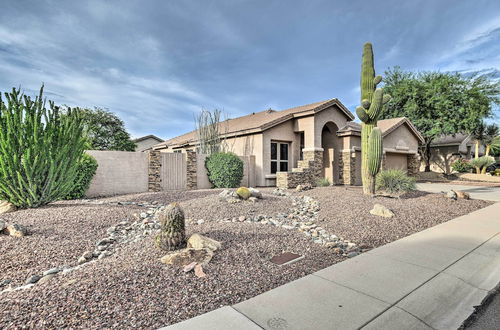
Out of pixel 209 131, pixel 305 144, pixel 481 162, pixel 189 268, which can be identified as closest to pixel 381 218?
pixel 189 268

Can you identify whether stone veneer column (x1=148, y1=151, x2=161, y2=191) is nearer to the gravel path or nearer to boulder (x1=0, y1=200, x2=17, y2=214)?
boulder (x1=0, y1=200, x2=17, y2=214)

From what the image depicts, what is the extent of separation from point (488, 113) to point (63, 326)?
98.6 feet

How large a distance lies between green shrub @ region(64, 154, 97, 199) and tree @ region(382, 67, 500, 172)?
967 inches

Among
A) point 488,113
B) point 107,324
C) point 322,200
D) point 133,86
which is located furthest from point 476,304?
point 488,113

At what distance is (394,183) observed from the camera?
10117mm

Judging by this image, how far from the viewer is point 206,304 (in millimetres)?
2646

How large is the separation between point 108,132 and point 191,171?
19.5 meters

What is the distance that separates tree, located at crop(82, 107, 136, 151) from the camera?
26.4 metres

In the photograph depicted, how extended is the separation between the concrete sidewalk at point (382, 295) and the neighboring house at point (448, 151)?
30213 mm

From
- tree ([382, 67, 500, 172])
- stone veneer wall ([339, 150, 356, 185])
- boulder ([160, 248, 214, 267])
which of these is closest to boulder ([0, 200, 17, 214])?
boulder ([160, 248, 214, 267])

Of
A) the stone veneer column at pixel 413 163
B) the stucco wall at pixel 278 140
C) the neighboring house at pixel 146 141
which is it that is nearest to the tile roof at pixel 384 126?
the stone veneer column at pixel 413 163

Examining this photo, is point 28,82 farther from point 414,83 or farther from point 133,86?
point 414,83

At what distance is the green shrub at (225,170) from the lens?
12609 mm

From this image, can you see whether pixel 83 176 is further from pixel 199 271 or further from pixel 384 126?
pixel 384 126
